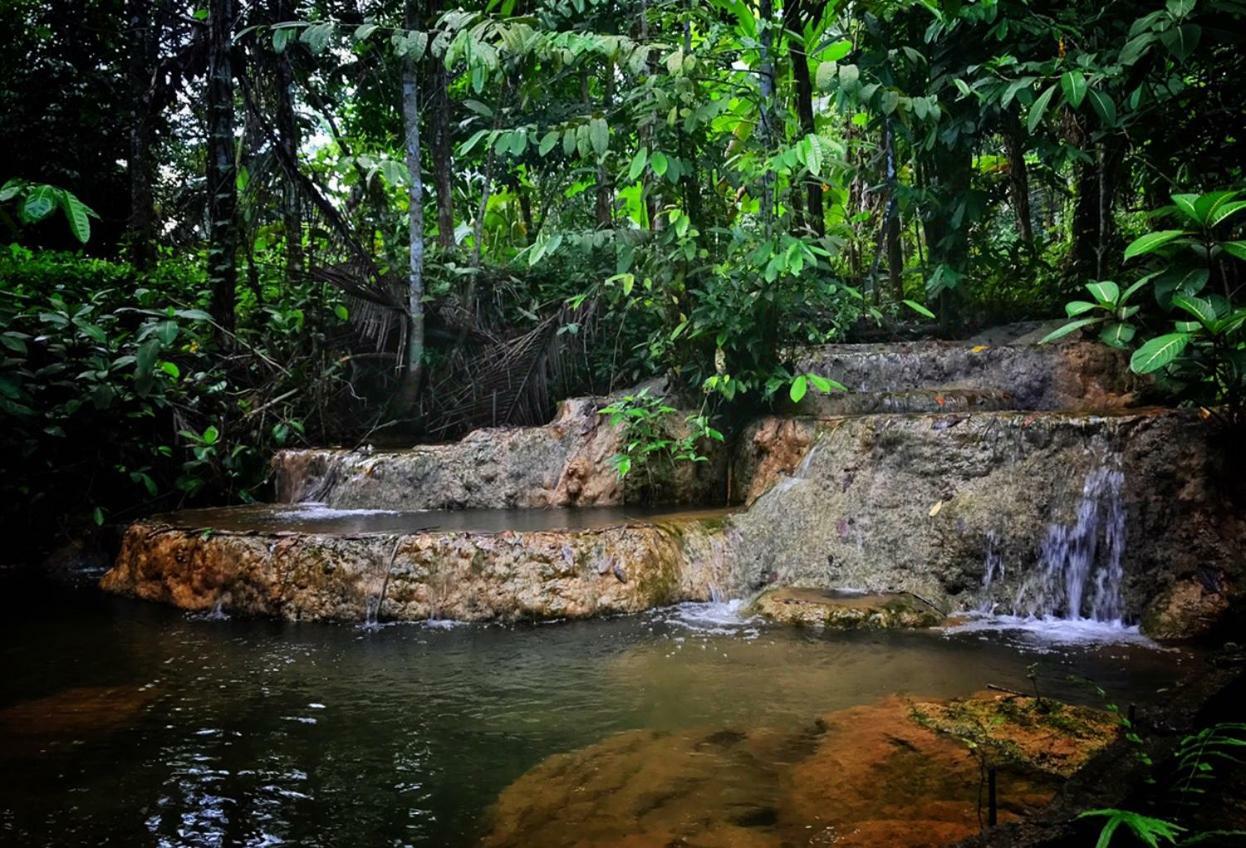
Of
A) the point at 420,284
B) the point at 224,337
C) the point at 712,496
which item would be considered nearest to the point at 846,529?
the point at 712,496

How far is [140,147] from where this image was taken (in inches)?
393

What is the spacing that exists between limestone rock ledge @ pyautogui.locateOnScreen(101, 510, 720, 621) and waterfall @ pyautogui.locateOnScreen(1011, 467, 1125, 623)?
1828 mm

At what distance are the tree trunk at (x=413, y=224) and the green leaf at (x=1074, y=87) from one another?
16.0 ft

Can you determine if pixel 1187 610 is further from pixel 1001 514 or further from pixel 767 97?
pixel 767 97

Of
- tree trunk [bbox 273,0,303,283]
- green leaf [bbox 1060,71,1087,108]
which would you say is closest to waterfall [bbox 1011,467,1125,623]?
green leaf [bbox 1060,71,1087,108]

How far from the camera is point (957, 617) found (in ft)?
14.4

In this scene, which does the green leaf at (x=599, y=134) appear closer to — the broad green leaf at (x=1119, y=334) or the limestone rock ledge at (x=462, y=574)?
the limestone rock ledge at (x=462, y=574)

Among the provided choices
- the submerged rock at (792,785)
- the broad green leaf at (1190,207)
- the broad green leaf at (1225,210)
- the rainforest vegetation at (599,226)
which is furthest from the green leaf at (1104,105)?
the submerged rock at (792,785)

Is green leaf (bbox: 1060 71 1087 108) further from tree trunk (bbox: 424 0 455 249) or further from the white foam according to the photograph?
tree trunk (bbox: 424 0 455 249)

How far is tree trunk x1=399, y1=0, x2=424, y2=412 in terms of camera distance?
23.8ft

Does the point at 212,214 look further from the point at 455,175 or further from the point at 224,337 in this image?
the point at 455,175

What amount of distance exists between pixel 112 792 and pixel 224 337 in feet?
17.8

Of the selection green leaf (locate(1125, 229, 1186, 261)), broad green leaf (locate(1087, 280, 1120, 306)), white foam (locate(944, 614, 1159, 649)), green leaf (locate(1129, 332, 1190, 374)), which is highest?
green leaf (locate(1125, 229, 1186, 261))

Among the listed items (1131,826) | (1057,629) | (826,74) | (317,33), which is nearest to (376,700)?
(1131,826)
